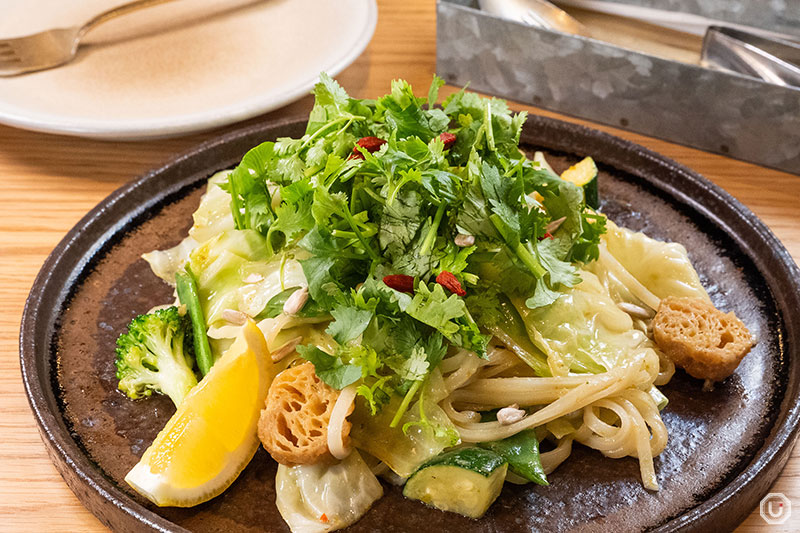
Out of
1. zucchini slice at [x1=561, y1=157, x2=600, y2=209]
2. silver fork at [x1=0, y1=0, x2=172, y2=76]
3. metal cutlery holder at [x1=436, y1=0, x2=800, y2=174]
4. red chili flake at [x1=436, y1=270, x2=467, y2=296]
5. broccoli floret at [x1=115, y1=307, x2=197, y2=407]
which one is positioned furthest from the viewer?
silver fork at [x1=0, y1=0, x2=172, y2=76]

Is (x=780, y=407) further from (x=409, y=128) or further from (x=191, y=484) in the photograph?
(x=191, y=484)

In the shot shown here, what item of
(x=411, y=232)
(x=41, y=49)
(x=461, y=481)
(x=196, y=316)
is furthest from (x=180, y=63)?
(x=461, y=481)

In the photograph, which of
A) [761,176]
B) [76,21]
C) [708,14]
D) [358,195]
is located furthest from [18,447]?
[708,14]

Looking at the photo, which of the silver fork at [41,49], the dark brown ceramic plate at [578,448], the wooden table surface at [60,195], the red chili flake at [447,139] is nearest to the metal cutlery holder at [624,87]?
the wooden table surface at [60,195]

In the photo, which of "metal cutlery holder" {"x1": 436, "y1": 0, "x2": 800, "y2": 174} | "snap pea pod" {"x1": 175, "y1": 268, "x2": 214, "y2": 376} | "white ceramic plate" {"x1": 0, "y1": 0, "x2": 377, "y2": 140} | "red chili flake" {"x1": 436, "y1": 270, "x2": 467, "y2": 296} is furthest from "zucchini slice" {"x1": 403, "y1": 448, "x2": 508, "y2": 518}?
"metal cutlery holder" {"x1": 436, "y1": 0, "x2": 800, "y2": 174}

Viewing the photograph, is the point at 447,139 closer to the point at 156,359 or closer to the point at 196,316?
the point at 196,316

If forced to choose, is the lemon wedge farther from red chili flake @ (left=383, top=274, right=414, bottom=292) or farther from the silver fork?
the silver fork

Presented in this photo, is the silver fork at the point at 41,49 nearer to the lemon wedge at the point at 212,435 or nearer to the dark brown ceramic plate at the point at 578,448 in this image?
the dark brown ceramic plate at the point at 578,448
